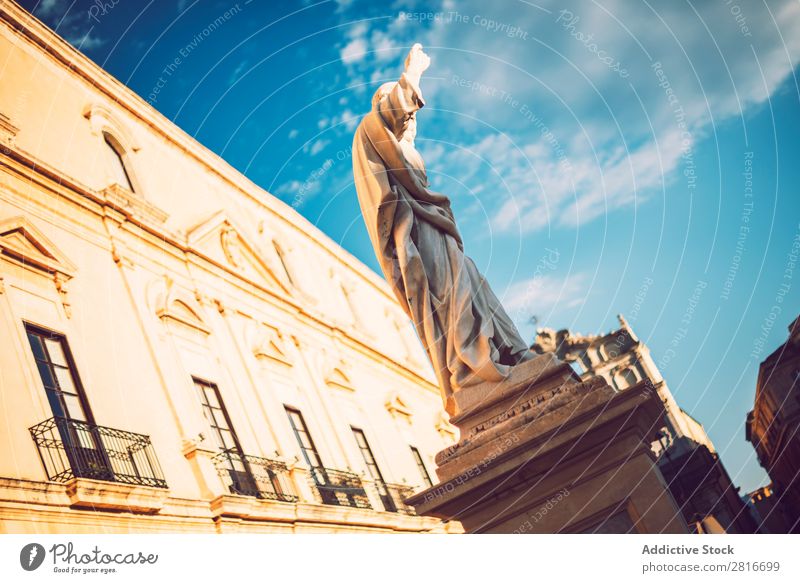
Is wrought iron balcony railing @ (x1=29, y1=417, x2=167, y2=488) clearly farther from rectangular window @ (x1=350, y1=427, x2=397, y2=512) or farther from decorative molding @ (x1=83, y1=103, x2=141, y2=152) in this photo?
rectangular window @ (x1=350, y1=427, x2=397, y2=512)

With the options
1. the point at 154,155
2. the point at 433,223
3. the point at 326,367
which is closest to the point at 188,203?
the point at 154,155

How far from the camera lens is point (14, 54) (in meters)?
13.3

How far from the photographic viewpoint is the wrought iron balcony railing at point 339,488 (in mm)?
15945

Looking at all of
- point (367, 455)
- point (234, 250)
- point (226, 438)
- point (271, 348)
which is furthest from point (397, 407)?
point (226, 438)

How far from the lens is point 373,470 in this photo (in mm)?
19812

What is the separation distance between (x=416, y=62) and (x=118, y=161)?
10953mm

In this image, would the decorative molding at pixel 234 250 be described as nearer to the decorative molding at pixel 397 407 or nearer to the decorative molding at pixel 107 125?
the decorative molding at pixel 107 125

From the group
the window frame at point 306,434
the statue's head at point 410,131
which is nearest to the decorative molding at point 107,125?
the window frame at point 306,434

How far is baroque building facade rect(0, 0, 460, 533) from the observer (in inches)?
404

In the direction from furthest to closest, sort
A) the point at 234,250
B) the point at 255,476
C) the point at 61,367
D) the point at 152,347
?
the point at 234,250 → the point at 255,476 → the point at 152,347 → the point at 61,367

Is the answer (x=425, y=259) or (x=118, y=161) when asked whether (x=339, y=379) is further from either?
(x=425, y=259)
